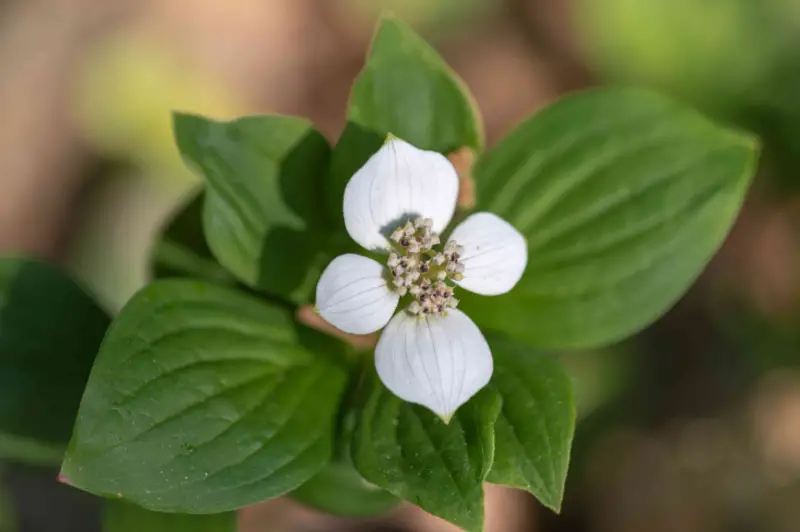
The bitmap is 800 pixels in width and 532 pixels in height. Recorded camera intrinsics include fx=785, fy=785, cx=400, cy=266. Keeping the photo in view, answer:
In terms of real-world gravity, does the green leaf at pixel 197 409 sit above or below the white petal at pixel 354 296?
below

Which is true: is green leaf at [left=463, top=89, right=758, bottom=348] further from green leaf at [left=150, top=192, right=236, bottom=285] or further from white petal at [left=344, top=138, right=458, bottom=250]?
green leaf at [left=150, top=192, right=236, bottom=285]

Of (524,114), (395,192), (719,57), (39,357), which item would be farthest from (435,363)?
(719,57)

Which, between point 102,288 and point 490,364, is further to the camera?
point 102,288

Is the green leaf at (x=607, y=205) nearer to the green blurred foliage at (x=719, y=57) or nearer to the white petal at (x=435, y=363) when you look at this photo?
the white petal at (x=435, y=363)

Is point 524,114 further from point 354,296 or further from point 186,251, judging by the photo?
point 354,296

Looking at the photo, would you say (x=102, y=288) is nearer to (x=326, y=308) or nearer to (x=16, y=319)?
(x=16, y=319)

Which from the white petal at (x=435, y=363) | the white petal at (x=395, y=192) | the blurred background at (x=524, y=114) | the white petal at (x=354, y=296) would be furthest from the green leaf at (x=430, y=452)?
the blurred background at (x=524, y=114)

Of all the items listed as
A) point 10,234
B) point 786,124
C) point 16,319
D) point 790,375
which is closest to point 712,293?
point 790,375
